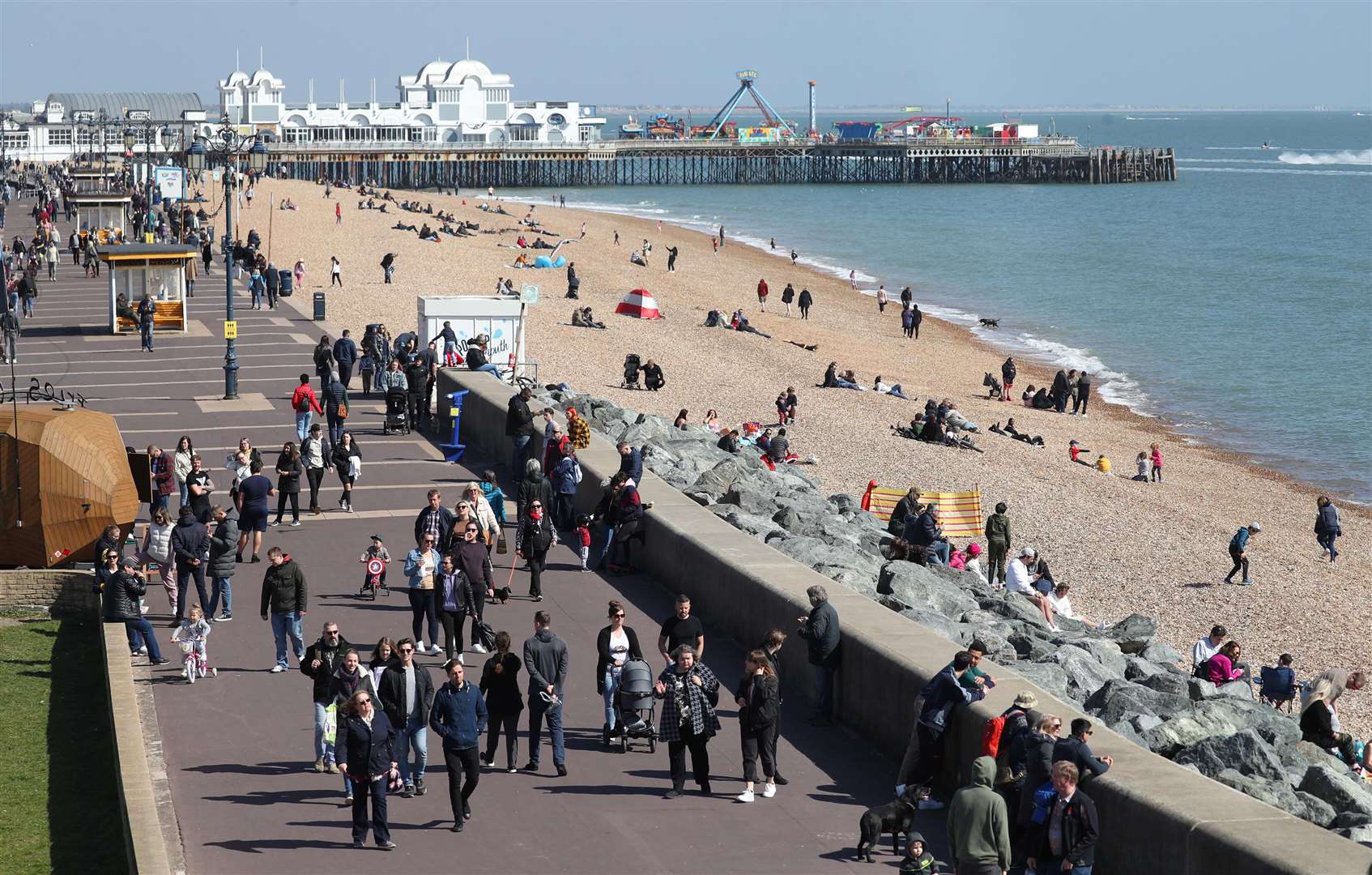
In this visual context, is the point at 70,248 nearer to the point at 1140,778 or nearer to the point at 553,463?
the point at 553,463

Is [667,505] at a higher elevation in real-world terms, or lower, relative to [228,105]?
lower

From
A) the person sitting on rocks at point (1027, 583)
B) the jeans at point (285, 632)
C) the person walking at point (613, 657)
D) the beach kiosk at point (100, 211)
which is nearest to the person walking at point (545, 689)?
the person walking at point (613, 657)

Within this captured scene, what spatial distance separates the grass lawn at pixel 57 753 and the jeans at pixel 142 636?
25.6 inches

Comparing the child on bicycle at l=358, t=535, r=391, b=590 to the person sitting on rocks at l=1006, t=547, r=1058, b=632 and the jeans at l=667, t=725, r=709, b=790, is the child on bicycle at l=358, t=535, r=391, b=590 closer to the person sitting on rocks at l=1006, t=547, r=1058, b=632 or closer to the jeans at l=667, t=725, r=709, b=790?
the jeans at l=667, t=725, r=709, b=790

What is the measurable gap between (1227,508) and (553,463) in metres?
16.9

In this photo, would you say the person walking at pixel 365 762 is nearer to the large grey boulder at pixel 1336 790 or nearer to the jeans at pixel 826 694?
the jeans at pixel 826 694

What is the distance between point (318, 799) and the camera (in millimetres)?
10453

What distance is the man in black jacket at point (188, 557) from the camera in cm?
1453

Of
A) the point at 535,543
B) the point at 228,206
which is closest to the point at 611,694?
the point at 535,543

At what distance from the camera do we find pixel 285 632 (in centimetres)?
1302

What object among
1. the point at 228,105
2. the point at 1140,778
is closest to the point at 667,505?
the point at 1140,778

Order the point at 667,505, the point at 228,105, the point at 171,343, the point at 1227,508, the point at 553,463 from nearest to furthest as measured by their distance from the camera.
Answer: the point at 667,505 → the point at 553,463 → the point at 1227,508 → the point at 171,343 → the point at 228,105

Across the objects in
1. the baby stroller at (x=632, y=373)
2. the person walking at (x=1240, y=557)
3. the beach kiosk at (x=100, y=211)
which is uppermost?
the beach kiosk at (x=100, y=211)

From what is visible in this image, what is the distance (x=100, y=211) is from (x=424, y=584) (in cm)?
4524
